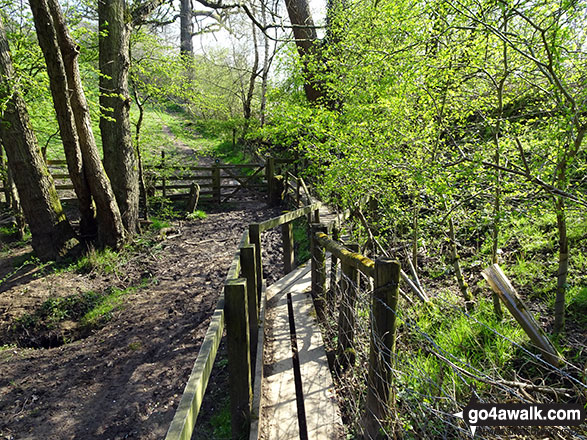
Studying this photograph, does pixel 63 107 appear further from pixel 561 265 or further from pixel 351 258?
pixel 561 265

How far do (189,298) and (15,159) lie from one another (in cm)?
420

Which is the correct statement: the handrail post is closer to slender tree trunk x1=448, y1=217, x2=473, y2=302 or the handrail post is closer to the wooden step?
the wooden step

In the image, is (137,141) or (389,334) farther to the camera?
(137,141)

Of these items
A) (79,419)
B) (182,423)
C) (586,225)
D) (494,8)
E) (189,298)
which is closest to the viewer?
(182,423)

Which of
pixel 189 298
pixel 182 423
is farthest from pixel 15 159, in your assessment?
pixel 182 423

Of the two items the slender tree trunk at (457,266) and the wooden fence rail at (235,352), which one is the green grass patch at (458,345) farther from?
the wooden fence rail at (235,352)

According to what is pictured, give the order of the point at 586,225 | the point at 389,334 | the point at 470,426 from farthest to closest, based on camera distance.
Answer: the point at 586,225, the point at 389,334, the point at 470,426

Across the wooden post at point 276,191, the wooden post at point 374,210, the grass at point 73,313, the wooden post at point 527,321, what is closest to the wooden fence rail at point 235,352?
the wooden post at point 527,321

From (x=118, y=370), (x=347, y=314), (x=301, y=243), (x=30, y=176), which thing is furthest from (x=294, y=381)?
(x=30, y=176)

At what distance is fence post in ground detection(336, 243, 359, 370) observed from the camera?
122 inches

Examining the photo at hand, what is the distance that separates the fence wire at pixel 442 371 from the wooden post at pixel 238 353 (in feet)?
2.67

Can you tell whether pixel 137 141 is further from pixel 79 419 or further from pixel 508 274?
pixel 508 274

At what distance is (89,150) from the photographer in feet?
23.0

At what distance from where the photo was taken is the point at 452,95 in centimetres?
374
